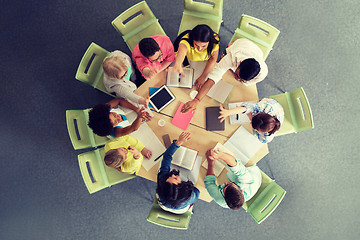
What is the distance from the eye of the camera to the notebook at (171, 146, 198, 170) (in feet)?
6.82

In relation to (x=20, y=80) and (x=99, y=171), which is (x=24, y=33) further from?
(x=99, y=171)

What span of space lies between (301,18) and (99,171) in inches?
123

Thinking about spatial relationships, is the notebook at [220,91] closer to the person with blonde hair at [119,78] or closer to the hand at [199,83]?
the hand at [199,83]

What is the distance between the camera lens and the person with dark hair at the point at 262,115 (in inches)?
74.3

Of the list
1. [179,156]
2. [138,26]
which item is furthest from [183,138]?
[138,26]

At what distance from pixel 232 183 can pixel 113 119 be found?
1143mm

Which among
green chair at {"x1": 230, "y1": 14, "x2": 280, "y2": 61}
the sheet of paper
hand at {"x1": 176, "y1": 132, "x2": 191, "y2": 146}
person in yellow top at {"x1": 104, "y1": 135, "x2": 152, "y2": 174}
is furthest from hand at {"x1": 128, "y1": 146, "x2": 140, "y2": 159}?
green chair at {"x1": 230, "y1": 14, "x2": 280, "y2": 61}

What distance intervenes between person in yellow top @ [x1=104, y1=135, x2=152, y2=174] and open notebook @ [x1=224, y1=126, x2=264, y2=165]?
2.57 ft

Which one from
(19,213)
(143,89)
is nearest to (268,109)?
(143,89)

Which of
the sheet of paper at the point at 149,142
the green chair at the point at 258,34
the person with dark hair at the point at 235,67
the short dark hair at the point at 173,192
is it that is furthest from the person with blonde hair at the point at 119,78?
the green chair at the point at 258,34

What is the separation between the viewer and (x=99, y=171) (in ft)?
7.47

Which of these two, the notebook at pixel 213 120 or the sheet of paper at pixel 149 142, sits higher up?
the notebook at pixel 213 120

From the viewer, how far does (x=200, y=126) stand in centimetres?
215

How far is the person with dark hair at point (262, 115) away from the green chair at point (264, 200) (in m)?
0.50
